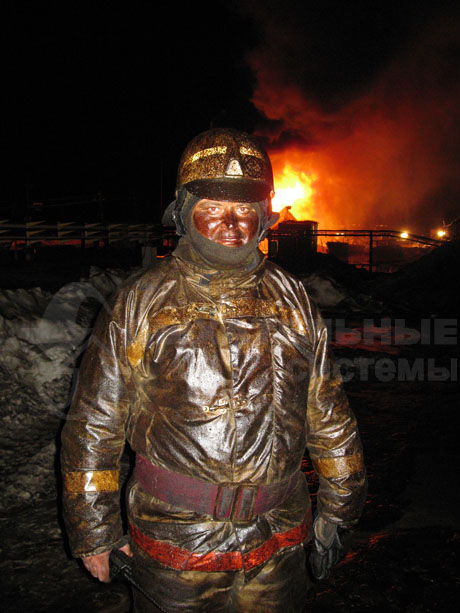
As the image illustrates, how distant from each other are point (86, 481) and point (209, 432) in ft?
1.73

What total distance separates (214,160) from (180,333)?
2.74 ft

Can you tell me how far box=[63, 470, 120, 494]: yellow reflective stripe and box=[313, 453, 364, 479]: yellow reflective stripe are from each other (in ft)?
3.15

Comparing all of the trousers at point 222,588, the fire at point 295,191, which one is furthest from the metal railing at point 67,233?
the fire at point 295,191

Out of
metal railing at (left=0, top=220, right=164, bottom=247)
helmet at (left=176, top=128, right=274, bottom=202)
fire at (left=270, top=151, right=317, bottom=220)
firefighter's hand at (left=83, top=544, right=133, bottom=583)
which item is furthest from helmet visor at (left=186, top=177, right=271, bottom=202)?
fire at (left=270, top=151, right=317, bottom=220)

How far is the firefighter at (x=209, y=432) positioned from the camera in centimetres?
185

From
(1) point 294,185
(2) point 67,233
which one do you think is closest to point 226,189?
(2) point 67,233

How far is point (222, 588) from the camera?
189 centimetres

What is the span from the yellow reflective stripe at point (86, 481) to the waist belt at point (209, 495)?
0.64ft

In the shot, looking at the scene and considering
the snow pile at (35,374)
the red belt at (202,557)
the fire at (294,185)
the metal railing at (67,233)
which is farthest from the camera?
the fire at (294,185)

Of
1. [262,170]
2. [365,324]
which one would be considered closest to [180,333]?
[262,170]

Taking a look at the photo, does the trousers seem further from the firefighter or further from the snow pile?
the snow pile

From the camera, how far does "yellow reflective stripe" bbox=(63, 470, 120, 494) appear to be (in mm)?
1859

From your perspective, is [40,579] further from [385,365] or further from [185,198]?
[385,365]

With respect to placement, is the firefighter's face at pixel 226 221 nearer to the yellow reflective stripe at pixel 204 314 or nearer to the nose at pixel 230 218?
the nose at pixel 230 218
